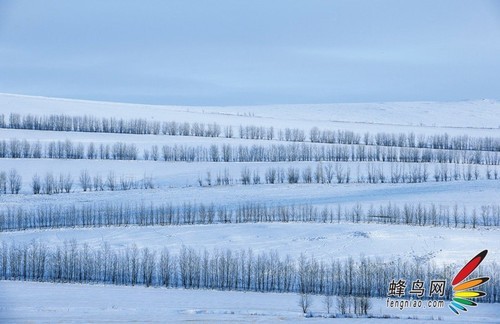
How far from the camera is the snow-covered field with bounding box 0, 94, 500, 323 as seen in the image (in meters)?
28.0

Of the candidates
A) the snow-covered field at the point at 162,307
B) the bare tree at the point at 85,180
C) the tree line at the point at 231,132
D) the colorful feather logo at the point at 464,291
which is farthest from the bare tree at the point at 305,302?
the tree line at the point at 231,132

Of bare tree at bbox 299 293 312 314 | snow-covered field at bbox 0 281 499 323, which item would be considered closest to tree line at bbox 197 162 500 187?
snow-covered field at bbox 0 281 499 323

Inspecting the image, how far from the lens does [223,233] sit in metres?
40.8

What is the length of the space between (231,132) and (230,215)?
33151 millimetres

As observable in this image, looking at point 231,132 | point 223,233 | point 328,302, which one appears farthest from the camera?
point 231,132

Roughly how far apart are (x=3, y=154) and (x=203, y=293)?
34403 millimetres

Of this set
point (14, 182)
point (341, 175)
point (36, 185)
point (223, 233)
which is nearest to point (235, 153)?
point (341, 175)

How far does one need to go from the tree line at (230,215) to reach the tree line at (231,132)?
28.1 metres

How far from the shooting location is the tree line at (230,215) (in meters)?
44.0

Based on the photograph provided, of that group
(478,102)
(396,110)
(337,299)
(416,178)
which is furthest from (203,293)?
(478,102)

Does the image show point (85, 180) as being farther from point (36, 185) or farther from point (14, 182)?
point (14, 182)

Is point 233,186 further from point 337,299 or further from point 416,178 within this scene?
point 337,299

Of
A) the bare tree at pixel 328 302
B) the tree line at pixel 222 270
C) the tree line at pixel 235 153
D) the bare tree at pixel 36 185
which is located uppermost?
the tree line at pixel 235 153

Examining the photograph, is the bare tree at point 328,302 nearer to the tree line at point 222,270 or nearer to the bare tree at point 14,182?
the tree line at point 222,270
